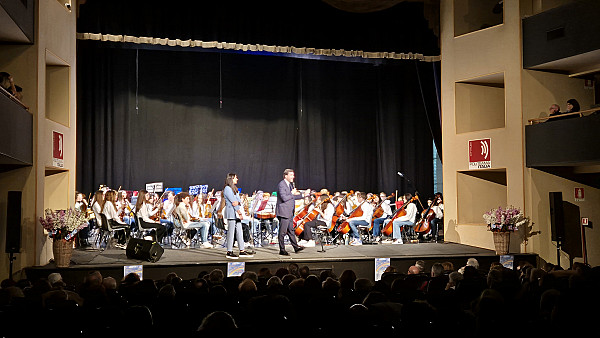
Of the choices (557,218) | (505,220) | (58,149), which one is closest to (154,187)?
(58,149)

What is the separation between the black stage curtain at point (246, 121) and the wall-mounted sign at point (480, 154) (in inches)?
151

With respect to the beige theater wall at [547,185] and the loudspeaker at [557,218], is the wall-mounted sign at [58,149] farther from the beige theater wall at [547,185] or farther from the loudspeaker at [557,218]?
the loudspeaker at [557,218]

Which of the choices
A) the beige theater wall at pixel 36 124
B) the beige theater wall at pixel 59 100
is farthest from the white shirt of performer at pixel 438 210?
the beige theater wall at pixel 36 124

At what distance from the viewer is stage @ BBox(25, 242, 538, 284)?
9.51 m

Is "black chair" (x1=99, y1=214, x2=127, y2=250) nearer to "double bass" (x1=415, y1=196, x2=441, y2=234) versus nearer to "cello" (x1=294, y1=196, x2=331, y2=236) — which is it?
"cello" (x1=294, y1=196, x2=331, y2=236)

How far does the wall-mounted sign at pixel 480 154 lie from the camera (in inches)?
Result: 500

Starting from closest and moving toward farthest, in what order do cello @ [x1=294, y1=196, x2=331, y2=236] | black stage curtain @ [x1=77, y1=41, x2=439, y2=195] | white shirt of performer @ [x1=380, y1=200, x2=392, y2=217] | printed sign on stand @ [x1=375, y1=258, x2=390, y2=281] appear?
printed sign on stand @ [x1=375, y1=258, x2=390, y2=281]
cello @ [x1=294, y1=196, x2=331, y2=236]
white shirt of performer @ [x1=380, y1=200, x2=392, y2=217]
black stage curtain @ [x1=77, y1=41, x2=439, y2=195]

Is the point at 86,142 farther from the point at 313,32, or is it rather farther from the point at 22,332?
the point at 22,332

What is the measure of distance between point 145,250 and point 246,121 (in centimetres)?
865

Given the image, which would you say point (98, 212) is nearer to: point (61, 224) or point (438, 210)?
point (61, 224)

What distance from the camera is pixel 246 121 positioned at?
17953 mm

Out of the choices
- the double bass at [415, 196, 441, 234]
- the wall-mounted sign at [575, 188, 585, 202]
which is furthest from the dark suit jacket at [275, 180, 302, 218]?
the wall-mounted sign at [575, 188, 585, 202]

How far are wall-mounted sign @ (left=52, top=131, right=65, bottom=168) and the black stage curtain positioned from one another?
5037 mm

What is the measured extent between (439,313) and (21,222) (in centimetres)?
818
